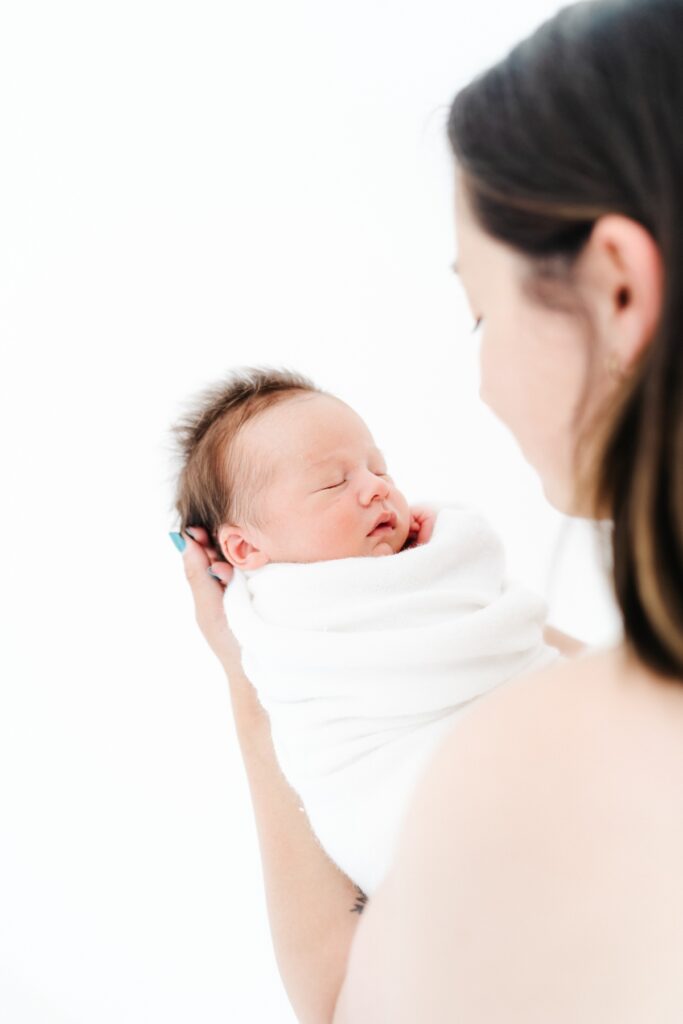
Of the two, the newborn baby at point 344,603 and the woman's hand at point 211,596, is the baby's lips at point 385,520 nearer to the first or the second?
the newborn baby at point 344,603

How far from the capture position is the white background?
1824 mm

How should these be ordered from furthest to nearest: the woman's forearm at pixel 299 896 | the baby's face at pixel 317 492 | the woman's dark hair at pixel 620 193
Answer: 1. the baby's face at pixel 317 492
2. the woman's forearm at pixel 299 896
3. the woman's dark hair at pixel 620 193

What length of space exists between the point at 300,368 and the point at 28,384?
0.55m

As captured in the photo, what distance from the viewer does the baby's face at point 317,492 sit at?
131 centimetres

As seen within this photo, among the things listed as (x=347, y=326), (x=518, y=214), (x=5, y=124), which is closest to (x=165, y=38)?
(x=5, y=124)

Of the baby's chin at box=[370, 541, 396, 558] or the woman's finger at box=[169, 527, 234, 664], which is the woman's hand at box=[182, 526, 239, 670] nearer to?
the woman's finger at box=[169, 527, 234, 664]

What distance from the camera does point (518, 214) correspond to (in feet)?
2.51

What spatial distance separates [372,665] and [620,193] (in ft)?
2.02

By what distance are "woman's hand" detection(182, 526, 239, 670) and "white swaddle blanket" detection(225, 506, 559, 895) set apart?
0.10 meters

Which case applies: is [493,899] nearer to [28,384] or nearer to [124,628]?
[124,628]

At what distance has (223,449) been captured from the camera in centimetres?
141

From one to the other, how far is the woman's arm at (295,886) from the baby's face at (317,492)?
186 millimetres

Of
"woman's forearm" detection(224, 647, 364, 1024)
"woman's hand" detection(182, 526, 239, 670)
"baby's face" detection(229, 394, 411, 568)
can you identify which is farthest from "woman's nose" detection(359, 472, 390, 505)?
"woman's forearm" detection(224, 647, 364, 1024)

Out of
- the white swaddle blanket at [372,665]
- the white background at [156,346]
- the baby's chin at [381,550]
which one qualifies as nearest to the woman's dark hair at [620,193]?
the white swaddle blanket at [372,665]
